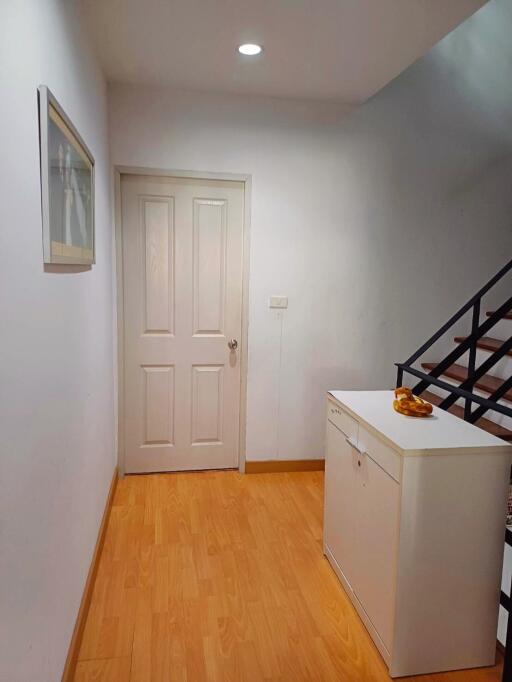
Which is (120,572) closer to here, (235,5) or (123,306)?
(123,306)

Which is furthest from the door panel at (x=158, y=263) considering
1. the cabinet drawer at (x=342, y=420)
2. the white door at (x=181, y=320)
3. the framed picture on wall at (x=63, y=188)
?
the cabinet drawer at (x=342, y=420)

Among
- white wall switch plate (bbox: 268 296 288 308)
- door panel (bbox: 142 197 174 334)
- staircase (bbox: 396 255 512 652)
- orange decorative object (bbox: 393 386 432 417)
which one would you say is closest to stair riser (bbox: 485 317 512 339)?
staircase (bbox: 396 255 512 652)

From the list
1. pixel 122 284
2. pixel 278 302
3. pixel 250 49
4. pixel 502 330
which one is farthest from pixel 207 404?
pixel 250 49

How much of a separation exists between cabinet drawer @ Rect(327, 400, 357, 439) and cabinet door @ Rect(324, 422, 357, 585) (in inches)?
1.3

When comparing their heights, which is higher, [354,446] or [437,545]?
[354,446]

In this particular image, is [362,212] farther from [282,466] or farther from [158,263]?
[282,466]

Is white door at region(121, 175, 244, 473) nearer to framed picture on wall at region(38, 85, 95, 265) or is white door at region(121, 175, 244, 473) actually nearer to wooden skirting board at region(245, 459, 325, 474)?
wooden skirting board at region(245, 459, 325, 474)

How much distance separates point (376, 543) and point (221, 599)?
2.62ft

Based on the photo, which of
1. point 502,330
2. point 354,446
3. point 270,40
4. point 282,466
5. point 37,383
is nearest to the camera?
point 37,383

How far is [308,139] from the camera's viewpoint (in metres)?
3.60

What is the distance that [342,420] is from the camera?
2.47 meters

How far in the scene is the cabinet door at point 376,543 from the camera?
1.93 metres

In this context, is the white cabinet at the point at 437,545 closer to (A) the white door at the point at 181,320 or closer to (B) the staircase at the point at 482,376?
(B) the staircase at the point at 482,376

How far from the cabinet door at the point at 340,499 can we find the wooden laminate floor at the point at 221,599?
163 mm
